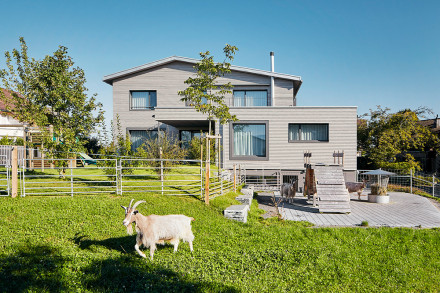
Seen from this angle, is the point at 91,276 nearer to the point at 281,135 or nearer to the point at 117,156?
the point at 117,156

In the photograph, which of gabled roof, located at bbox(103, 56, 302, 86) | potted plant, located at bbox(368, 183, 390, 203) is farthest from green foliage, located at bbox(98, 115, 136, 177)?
potted plant, located at bbox(368, 183, 390, 203)

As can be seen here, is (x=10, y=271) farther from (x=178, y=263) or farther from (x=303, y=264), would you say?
(x=303, y=264)

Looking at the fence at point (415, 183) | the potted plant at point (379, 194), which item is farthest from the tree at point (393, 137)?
the potted plant at point (379, 194)

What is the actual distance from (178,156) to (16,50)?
9.93 m

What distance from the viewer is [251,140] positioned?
21.0 meters

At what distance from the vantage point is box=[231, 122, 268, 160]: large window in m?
20.9

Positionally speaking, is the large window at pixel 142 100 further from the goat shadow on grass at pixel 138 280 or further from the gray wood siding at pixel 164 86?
the goat shadow on grass at pixel 138 280

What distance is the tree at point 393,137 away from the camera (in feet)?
91.5

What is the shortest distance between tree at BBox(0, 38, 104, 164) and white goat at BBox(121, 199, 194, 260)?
31.2 feet

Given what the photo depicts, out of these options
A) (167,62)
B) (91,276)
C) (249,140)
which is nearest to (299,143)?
(249,140)

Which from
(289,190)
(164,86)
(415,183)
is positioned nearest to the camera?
(289,190)

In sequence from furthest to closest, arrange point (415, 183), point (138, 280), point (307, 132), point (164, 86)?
point (164, 86), point (415, 183), point (307, 132), point (138, 280)

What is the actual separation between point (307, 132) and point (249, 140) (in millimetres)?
4149

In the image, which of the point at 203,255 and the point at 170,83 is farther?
the point at 170,83
